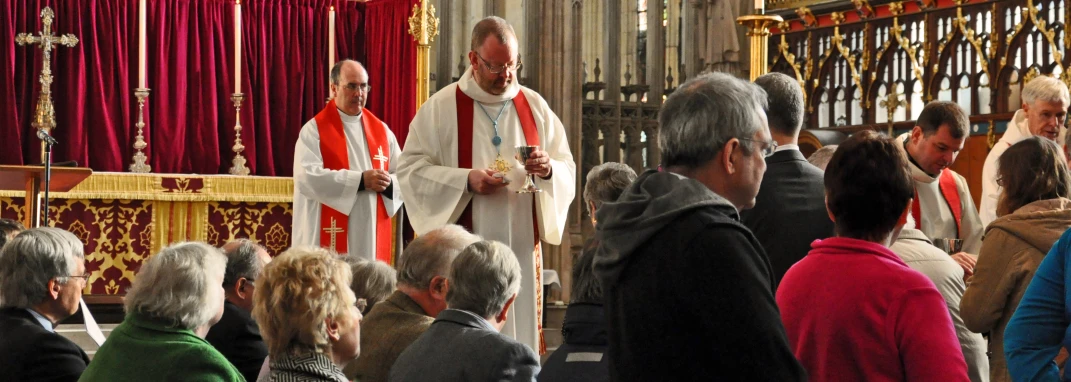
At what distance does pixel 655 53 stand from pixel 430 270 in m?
9.38

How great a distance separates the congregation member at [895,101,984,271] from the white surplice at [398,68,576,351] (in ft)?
4.57

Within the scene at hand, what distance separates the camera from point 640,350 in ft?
7.00

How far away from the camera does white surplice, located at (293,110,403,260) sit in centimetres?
660

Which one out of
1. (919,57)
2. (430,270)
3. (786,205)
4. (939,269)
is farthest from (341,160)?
(919,57)

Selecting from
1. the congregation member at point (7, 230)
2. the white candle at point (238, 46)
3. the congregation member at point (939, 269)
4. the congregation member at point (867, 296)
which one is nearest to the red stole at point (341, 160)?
the white candle at point (238, 46)

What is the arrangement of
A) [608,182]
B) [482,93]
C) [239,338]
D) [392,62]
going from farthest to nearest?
[392,62] → [482,93] → [608,182] → [239,338]

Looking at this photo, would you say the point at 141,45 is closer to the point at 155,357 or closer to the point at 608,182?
the point at 608,182

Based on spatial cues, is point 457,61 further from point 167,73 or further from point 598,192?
point 598,192

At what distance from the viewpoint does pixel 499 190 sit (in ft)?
17.0

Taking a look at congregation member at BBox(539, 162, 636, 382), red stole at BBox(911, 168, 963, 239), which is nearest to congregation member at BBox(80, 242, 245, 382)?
congregation member at BBox(539, 162, 636, 382)

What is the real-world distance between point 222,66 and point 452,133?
4.04 meters

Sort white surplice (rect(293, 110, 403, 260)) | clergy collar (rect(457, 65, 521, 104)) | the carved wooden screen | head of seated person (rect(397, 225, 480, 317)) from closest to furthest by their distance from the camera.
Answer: head of seated person (rect(397, 225, 480, 317)) → clergy collar (rect(457, 65, 521, 104)) → white surplice (rect(293, 110, 403, 260)) → the carved wooden screen

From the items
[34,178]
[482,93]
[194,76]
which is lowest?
[34,178]

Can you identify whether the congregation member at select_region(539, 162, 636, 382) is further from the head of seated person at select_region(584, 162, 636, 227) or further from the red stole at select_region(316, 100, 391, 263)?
the red stole at select_region(316, 100, 391, 263)
